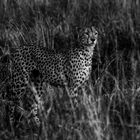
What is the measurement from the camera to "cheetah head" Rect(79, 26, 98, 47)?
5.03 meters

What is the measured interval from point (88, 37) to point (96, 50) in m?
1.10

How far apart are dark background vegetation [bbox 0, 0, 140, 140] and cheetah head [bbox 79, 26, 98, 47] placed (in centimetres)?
23

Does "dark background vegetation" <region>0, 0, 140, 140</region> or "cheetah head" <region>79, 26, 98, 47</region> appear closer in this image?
"dark background vegetation" <region>0, 0, 140, 140</region>

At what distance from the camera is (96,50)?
6.13 meters

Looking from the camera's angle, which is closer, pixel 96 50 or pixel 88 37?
pixel 88 37

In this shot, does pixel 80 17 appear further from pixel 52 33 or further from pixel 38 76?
pixel 38 76

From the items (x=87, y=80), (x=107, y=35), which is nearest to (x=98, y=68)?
(x=87, y=80)

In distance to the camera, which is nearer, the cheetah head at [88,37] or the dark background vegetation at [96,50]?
the dark background vegetation at [96,50]

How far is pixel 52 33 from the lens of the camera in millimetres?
6379

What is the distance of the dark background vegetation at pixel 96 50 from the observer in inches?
153

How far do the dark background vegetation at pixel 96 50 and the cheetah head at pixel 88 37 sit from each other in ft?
0.77

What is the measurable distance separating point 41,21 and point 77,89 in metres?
1.74

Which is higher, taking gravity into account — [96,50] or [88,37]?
[88,37]

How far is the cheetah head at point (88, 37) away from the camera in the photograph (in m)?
5.03
